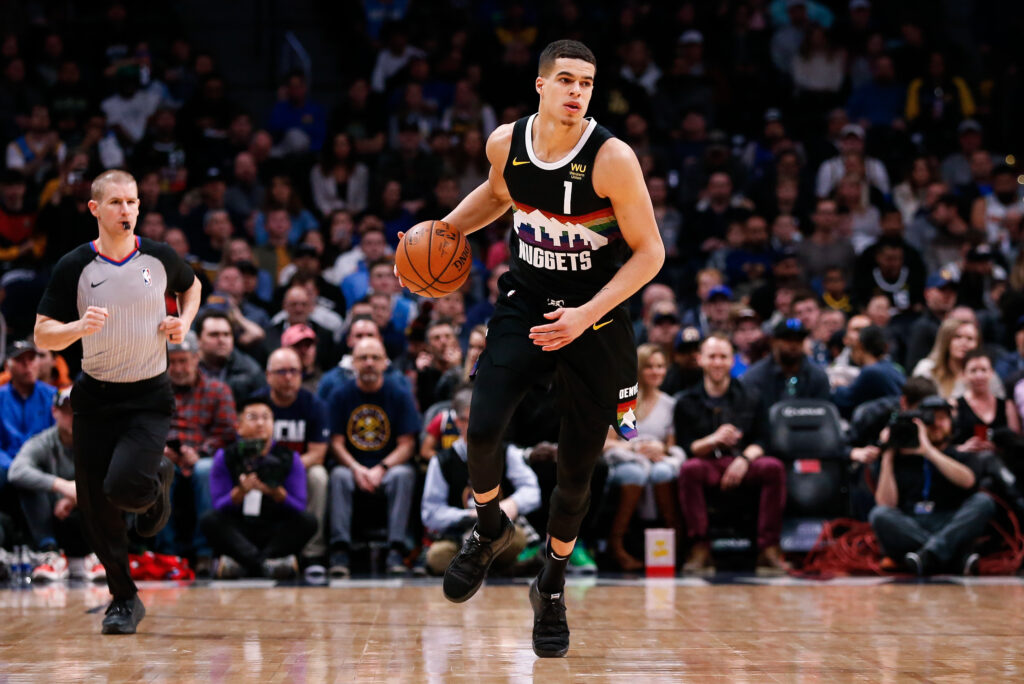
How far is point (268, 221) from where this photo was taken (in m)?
12.2

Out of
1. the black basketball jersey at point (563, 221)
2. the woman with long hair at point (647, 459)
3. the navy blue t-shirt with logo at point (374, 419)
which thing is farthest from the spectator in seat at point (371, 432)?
the black basketball jersey at point (563, 221)

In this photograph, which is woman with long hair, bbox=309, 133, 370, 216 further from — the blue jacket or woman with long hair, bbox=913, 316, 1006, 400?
woman with long hair, bbox=913, 316, 1006, 400

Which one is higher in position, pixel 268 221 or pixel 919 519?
pixel 268 221

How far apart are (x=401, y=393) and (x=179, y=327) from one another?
3572 millimetres

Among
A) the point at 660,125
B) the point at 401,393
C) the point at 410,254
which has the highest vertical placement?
the point at 660,125

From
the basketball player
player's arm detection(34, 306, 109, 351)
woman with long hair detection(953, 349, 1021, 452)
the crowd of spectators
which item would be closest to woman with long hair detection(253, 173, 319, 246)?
the crowd of spectators

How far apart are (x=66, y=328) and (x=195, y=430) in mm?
3568

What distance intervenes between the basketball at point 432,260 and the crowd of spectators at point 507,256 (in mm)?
3363

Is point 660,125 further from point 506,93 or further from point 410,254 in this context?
point 410,254

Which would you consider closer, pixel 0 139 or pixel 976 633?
pixel 976 633

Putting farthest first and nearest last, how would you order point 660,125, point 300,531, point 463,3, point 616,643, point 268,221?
1. point 463,3
2. point 660,125
3. point 268,221
4. point 300,531
5. point 616,643

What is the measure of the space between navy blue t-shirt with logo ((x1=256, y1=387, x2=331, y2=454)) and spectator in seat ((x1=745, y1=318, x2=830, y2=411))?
3123mm

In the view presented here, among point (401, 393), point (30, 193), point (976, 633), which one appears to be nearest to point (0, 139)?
point (30, 193)

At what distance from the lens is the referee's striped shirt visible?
6.04m
